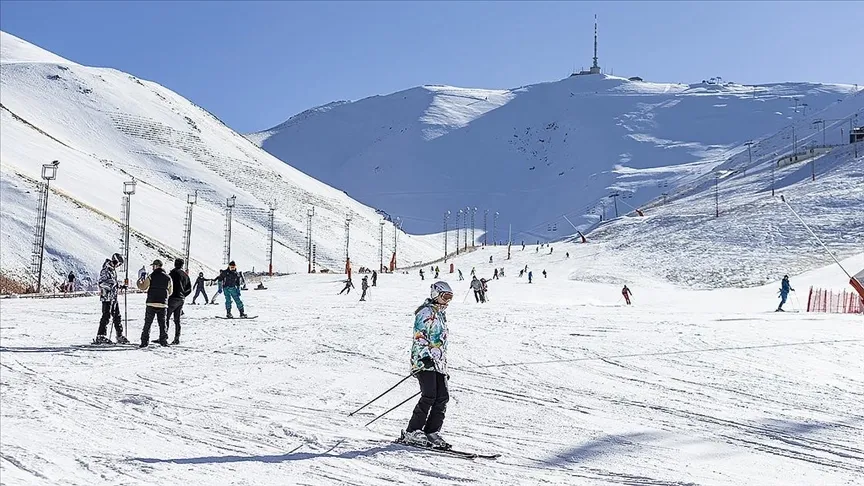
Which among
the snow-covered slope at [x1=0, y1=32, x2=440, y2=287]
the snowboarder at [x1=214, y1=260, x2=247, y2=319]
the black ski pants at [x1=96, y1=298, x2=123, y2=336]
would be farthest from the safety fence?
the snow-covered slope at [x1=0, y1=32, x2=440, y2=287]

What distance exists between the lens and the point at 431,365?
8641 mm

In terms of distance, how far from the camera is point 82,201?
69250 mm

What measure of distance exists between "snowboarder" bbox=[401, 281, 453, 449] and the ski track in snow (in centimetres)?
25

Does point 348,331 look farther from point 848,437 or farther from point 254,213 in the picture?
point 254,213

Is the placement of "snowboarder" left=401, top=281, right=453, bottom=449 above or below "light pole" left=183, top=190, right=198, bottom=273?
below

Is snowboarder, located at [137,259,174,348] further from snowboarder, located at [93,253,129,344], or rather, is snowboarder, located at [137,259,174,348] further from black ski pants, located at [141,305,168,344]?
snowboarder, located at [93,253,129,344]

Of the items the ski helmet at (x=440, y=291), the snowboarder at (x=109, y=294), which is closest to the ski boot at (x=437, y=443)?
the ski helmet at (x=440, y=291)

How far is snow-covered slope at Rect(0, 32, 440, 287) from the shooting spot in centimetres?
5819

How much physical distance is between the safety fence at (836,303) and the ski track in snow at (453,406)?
11.4 m

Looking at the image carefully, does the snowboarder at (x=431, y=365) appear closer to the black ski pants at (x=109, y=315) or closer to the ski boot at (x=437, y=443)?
the ski boot at (x=437, y=443)

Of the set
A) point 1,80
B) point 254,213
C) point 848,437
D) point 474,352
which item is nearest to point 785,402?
point 848,437

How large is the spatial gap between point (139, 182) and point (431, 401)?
93.3m

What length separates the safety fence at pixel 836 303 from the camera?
1271 inches

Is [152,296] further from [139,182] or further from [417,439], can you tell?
[139,182]
